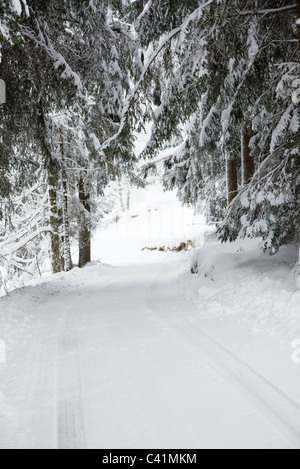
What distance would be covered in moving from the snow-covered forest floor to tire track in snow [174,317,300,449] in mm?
13

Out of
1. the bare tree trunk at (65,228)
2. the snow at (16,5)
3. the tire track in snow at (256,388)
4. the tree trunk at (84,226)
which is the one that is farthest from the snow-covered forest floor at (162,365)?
the tree trunk at (84,226)

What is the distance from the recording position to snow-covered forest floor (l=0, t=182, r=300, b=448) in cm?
327

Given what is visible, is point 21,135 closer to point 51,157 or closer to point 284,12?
point 51,157

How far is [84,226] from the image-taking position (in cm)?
1905

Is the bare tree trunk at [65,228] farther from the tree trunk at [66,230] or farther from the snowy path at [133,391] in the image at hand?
the snowy path at [133,391]

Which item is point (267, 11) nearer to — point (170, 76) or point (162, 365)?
point (170, 76)

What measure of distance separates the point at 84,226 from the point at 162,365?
48.6 feet

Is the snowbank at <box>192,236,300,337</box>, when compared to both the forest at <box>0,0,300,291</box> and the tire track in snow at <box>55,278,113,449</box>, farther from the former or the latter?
the tire track in snow at <box>55,278,113,449</box>

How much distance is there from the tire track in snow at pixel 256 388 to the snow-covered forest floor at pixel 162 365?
0.01 metres

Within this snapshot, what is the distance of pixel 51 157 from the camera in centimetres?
938

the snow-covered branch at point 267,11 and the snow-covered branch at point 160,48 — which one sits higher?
the snow-covered branch at point 267,11

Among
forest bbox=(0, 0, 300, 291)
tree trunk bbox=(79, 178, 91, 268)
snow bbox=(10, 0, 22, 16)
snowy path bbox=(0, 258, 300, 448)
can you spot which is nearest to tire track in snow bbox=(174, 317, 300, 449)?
snowy path bbox=(0, 258, 300, 448)

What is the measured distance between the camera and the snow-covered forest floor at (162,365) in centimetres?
327

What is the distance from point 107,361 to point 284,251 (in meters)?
6.57
